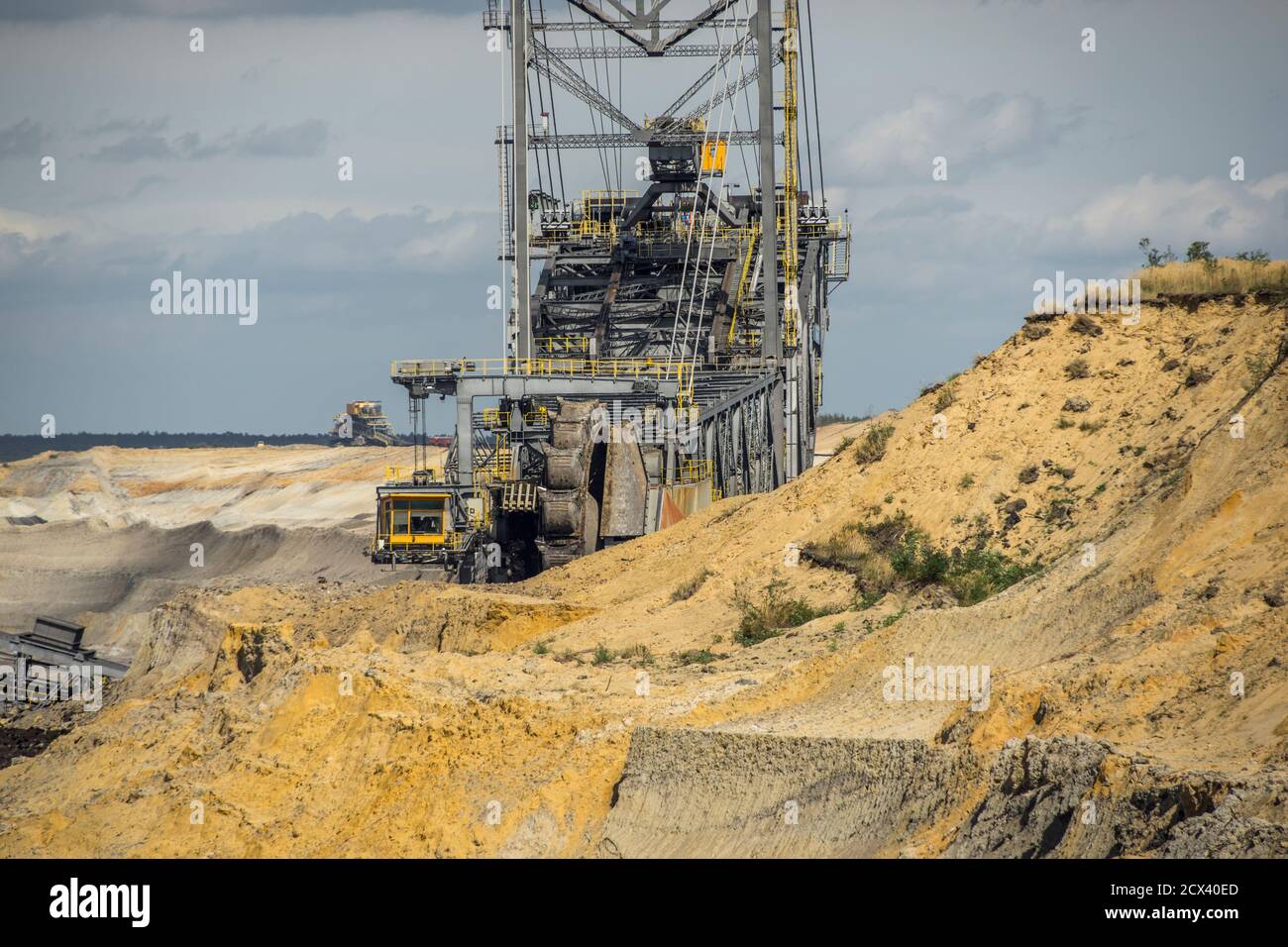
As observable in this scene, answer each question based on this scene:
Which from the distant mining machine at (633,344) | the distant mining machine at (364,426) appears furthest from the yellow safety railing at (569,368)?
the distant mining machine at (364,426)

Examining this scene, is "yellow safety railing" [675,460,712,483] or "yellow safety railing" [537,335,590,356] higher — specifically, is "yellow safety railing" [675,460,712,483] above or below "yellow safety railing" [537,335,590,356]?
below

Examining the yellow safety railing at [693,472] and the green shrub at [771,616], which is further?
the yellow safety railing at [693,472]

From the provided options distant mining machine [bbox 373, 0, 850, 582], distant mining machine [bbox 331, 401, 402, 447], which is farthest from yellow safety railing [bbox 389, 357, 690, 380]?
distant mining machine [bbox 331, 401, 402, 447]

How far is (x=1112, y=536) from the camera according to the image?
2164cm

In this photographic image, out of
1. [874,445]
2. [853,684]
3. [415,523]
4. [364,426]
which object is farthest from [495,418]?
[364,426]

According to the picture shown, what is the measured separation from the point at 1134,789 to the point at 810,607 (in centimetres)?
1398

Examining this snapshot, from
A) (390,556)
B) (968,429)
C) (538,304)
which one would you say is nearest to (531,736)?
(968,429)

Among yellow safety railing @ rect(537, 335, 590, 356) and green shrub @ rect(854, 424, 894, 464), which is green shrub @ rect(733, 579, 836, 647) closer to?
green shrub @ rect(854, 424, 894, 464)

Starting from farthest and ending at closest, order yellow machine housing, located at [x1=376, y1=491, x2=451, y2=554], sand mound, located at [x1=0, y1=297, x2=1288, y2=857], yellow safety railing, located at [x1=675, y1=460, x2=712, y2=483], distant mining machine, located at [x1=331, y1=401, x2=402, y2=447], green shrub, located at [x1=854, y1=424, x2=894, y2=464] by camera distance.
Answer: distant mining machine, located at [x1=331, y1=401, x2=402, y2=447] < yellow safety railing, located at [x1=675, y1=460, x2=712, y2=483] < yellow machine housing, located at [x1=376, y1=491, x2=451, y2=554] < green shrub, located at [x1=854, y1=424, x2=894, y2=464] < sand mound, located at [x1=0, y1=297, x2=1288, y2=857]

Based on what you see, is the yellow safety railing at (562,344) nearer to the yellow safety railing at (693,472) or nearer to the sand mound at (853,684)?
the yellow safety railing at (693,472)

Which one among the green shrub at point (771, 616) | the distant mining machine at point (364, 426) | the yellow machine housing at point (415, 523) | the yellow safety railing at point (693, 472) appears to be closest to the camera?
the green shrub at point (771, 616)

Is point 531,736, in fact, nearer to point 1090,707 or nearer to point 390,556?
point 1090,707

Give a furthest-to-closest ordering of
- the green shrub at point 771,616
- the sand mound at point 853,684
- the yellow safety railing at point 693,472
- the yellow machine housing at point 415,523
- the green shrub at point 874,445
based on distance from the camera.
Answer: the yellow safety railing at point 693,472 → the yellow machine housing at point 415,523 → the green shrub at point 874,445 → the green shrub at point 771,616 → the sand mound at point 853,684

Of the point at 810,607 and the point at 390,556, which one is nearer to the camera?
the point at 810,607
